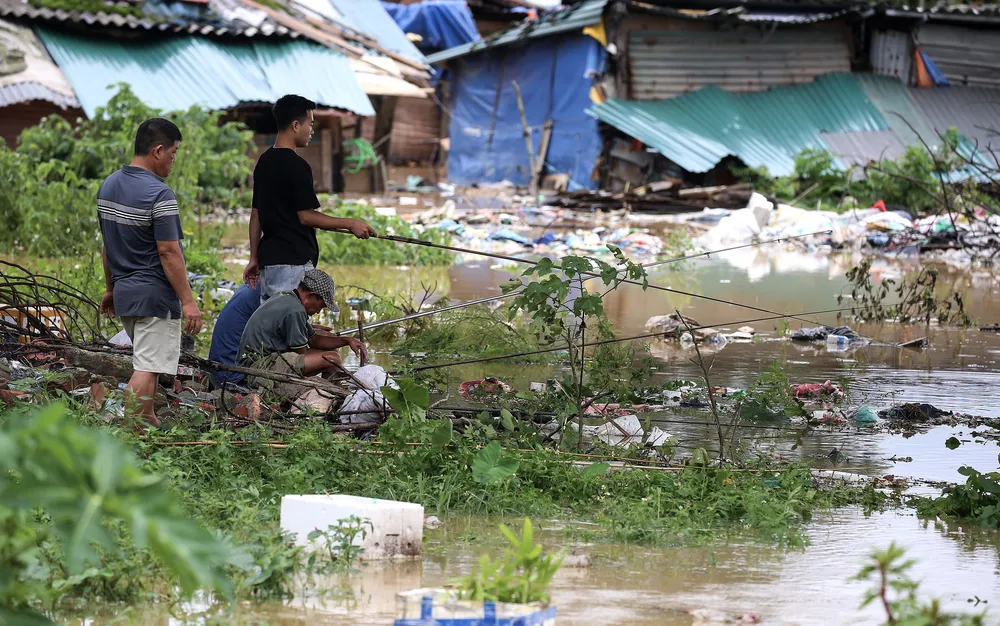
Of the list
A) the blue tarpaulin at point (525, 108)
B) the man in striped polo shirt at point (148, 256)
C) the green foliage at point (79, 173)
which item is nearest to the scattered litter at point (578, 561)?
the man in striped polo shirt at point (148, 256)

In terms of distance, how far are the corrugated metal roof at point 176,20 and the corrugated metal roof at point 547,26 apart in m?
6.56

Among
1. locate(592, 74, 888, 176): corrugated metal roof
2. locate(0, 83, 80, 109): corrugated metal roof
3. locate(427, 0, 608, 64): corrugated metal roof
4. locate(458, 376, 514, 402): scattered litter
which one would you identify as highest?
locate(427, 0, 608, 64): corrugated metal roof

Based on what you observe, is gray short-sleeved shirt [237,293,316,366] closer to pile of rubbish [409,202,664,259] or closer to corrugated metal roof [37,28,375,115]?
pile of rubbish [409,202,664,259]

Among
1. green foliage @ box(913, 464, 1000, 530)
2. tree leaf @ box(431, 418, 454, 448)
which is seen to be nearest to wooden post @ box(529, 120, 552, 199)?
tree leaf @ box(431, 418, 454, 448)

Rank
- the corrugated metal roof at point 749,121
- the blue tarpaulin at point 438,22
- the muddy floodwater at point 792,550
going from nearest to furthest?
the muddy floodwater at point 792,550, the corrugated metal roof at point 749,121, the blue tarpaulin at point 438,22

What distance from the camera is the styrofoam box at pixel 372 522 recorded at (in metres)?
3.42

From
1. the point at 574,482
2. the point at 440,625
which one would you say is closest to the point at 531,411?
the point at 574,482

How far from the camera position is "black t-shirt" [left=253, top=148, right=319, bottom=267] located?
19.4 feet

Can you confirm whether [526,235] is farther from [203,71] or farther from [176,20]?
[176,20]

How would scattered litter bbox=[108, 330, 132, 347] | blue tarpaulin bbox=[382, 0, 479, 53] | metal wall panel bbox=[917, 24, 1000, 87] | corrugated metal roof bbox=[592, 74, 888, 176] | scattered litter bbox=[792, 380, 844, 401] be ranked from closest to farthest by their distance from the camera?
scattered litter bbox=[108, 330, 132, 347] < scattered litter bbox=[792, 380, 844, 401] < corrugated metal roof bbox=[592, 74, 888, 176] < metal wall panel bbox=[917, 24, 1000, 87] < blue tarpaulin bbox=[382, 0, 479, 53]

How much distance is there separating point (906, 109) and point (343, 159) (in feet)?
42.0

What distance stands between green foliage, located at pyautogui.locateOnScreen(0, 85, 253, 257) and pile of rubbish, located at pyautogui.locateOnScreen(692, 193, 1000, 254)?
24.6ft

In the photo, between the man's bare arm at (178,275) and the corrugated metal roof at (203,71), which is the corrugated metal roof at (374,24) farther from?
the man's bare arm at (178,275)

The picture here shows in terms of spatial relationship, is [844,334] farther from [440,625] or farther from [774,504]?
[440,625]
